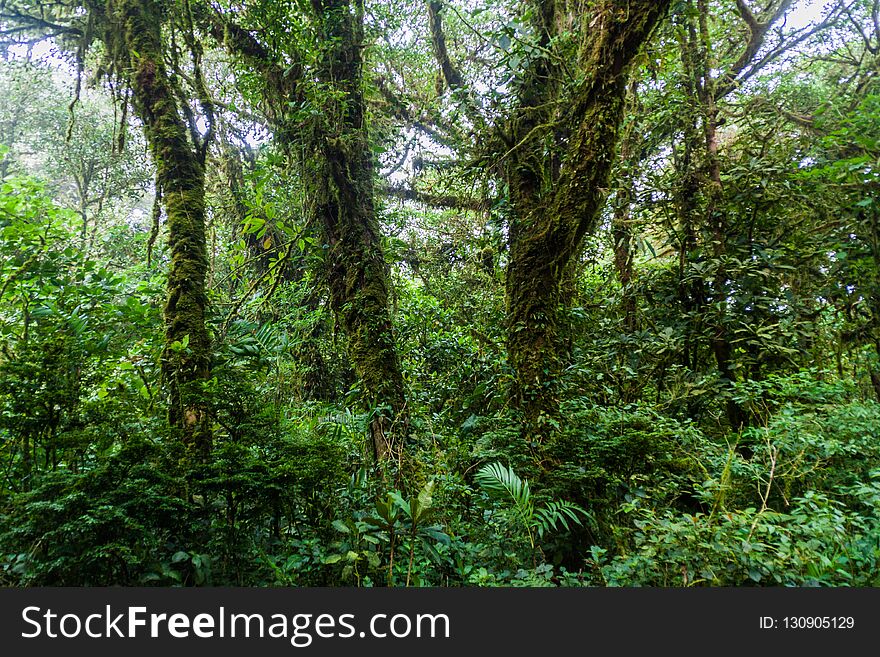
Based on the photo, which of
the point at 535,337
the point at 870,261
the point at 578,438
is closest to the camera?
the point at 578,438

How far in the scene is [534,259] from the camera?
13.9 ft

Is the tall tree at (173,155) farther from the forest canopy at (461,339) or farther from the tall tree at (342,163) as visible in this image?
the tall tree at (342,163)

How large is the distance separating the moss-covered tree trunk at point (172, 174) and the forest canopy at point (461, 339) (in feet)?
0.07

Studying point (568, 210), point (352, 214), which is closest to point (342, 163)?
point (352, 214)

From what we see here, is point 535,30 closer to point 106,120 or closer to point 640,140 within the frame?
point 640,140

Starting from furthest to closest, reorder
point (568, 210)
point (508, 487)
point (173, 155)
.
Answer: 1. point (568, 210)
2. point (173, 155)
3. point (508, 487)

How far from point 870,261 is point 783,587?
11.7ft

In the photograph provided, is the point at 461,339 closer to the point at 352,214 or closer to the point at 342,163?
the point at 352,214

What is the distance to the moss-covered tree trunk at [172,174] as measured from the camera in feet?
11.3

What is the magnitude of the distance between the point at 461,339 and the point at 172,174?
3417 mm

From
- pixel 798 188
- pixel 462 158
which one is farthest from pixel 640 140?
pixel 462 158

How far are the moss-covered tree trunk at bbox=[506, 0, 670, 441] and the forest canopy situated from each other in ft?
0.09

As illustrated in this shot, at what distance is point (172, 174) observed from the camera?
3832 mm

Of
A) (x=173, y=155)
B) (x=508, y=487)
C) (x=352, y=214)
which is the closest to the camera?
(x=508, y=487)
